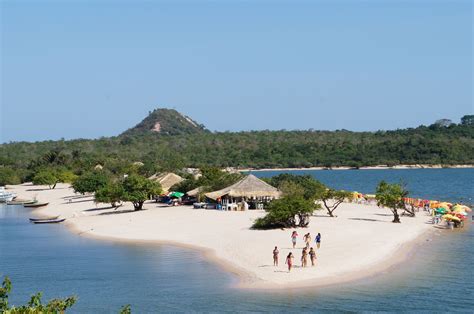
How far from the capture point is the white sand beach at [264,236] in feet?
89.8

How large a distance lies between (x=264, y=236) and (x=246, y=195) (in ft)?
46.3

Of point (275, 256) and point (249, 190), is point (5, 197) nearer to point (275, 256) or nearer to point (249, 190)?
point (249, 190)

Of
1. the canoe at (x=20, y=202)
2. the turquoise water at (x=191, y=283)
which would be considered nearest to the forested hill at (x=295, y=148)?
the canoe at (x=20, y=202)

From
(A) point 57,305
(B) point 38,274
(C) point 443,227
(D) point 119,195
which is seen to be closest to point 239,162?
(D) point 119,195

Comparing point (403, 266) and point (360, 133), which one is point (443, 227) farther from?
point (360, 133)

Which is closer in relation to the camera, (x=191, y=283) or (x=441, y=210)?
(x=191, y=283)

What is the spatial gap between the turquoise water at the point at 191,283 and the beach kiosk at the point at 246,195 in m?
13.2

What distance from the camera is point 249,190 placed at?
49969 mm

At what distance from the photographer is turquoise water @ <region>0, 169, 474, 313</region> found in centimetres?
2267

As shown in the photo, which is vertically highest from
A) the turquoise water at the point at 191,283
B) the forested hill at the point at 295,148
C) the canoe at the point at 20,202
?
the forested hill at the point at 295,148

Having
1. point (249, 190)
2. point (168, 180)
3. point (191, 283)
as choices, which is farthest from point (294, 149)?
point (191, 283)

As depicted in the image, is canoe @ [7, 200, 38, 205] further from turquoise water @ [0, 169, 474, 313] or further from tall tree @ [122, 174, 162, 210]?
turquoise water @ [0, 169, 474, 313]

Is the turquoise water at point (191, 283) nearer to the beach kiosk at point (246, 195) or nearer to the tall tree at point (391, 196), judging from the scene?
the tall tree at point (391, 196)

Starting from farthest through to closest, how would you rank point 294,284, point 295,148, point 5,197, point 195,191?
1. point 295,148
2. point 5,197
3. point 195,191
4. point 294,284
